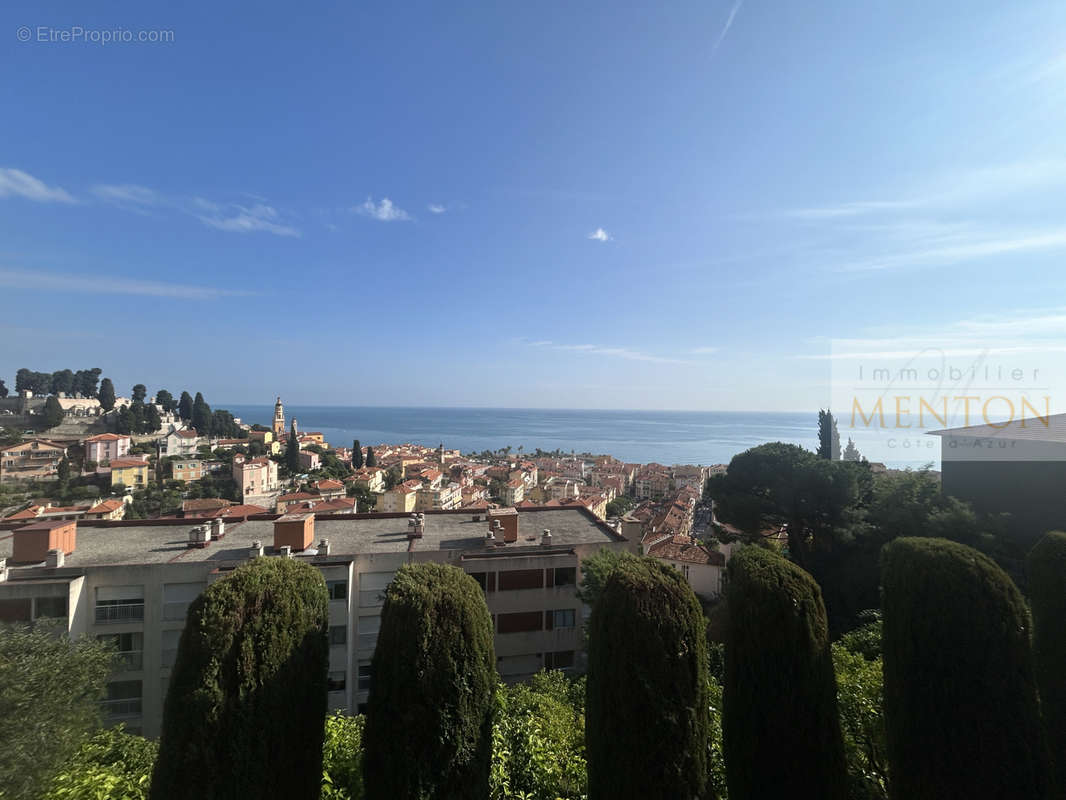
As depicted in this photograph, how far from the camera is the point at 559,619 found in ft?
35.9

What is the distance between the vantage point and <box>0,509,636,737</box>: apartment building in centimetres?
846

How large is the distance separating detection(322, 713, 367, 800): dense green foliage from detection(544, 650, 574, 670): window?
7.33 meters

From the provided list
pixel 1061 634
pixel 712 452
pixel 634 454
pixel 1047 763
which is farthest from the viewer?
pixel 634 454

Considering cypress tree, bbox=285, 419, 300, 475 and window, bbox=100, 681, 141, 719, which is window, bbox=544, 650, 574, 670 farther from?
cypress tree, bbox=285, 419, 300, 475

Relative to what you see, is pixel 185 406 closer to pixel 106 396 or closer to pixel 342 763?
pixel 106 396

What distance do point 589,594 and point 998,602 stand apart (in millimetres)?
8639

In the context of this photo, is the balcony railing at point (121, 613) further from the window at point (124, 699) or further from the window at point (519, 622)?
the window at point (519, 622)

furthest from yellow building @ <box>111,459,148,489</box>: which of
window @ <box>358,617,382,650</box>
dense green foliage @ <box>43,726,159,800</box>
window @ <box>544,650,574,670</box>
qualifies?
window @ <box>544,650,574,670</box>

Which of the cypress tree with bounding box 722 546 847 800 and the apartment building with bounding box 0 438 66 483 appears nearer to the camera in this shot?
the cypress tree with bounding box 722 546 847 800

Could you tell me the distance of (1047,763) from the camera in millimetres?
2682

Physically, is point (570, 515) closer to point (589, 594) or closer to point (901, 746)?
point (589, 594)

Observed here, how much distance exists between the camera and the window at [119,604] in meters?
8.59

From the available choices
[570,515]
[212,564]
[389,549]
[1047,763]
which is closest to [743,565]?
[1047,763]

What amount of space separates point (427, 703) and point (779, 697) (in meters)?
2.38
